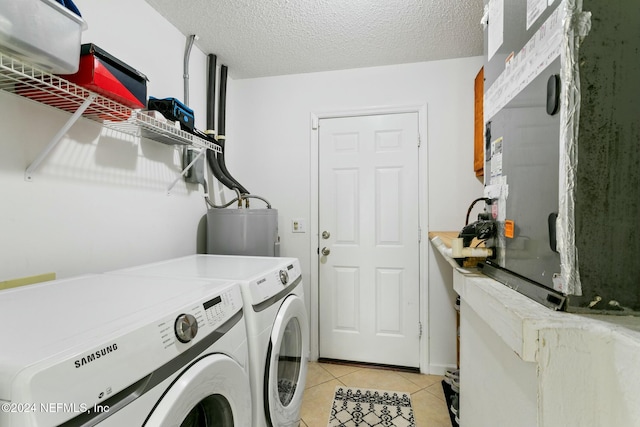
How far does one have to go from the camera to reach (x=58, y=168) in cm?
112

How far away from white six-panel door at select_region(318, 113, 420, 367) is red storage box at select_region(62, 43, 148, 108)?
1423 millimetres

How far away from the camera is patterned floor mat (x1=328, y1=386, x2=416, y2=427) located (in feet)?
5.23

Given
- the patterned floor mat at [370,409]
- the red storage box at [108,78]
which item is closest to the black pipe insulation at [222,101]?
the red storage box at [108,78]

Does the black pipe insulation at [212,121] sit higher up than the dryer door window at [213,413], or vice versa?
the black pipe insulation at [212,121]

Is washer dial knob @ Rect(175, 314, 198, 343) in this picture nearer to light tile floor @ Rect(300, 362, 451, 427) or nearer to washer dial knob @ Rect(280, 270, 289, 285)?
washer dial knob @ Rect(280, 270, 289, 285)

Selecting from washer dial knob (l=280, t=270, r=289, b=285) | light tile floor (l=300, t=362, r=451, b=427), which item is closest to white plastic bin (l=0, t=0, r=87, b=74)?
washer dial knob (l=280, t=270, r=289, b=285)

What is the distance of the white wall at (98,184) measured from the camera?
100cm

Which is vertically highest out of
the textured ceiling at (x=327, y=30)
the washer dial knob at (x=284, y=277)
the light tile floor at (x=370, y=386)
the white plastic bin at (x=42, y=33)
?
the textured ceiling at (x=327, y=30)

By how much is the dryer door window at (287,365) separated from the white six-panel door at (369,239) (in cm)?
83

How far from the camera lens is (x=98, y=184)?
1268 millimetres

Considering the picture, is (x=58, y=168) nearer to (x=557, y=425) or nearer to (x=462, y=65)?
(x=557, y=425)

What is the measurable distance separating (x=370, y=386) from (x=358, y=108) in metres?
2.09

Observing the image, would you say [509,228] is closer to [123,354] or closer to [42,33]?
[123,354]

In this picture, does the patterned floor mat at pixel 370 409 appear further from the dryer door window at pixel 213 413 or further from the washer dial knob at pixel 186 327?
the washer dial knob at pixel 186 327
